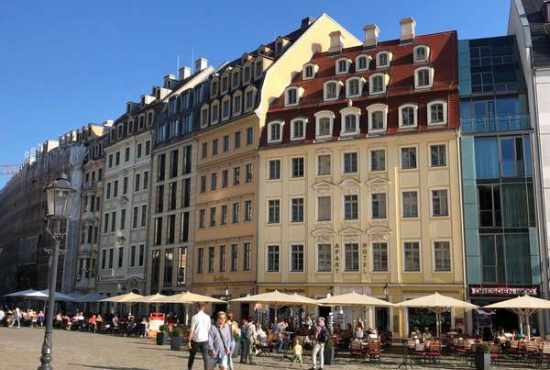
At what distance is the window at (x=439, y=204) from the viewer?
32969mm

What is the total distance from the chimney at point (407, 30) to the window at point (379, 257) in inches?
533

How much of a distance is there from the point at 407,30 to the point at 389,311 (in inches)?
700

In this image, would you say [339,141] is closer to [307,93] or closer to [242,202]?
[307,93]

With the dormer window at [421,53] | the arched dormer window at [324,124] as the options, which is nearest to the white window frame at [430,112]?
the dormer window at [421,53]

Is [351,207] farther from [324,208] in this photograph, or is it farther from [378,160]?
[378,160]

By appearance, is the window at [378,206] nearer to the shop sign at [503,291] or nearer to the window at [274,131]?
the shop sign at [503,291]

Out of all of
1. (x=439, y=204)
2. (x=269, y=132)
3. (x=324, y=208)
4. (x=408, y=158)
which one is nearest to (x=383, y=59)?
(x=408, y=158)

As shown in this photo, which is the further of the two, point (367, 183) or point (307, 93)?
point (307, 93)

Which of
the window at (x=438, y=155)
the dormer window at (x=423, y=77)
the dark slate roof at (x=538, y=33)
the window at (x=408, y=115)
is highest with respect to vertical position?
the dark slate roof at (x=538, y=33)

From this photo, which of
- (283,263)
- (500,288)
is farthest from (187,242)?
(500,288)

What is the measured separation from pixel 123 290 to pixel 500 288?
2861 cm

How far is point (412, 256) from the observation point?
33.4 meters

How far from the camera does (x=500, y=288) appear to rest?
31094 mm

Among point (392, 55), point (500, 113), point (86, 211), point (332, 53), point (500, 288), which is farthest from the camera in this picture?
point (86, 211)
